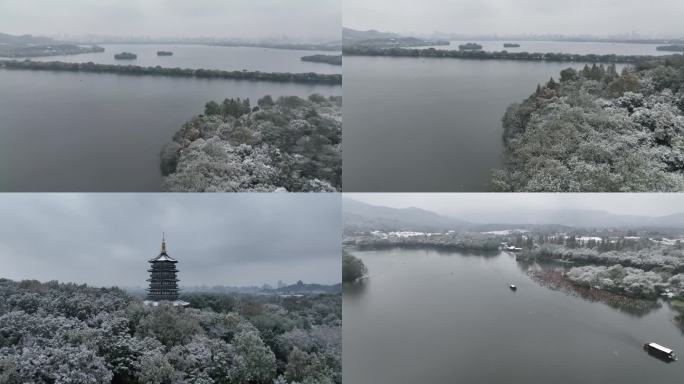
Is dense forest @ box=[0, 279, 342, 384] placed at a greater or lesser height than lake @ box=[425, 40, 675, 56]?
lesser

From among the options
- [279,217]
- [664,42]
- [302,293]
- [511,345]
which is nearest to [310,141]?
[279,217]

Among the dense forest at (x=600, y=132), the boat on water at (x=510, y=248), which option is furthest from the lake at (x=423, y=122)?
the boat on water at (x=510, y=248)

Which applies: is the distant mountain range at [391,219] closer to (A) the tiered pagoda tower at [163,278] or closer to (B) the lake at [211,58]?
(B) the lake at [211,58]

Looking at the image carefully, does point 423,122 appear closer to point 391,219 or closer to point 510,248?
point 391,219

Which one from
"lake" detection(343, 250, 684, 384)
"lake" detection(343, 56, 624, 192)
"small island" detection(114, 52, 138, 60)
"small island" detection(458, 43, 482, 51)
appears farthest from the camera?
"small island" detection(458, 43, 482, 51)

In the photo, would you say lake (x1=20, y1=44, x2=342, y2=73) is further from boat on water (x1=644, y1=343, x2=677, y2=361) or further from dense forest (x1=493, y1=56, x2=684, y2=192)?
boat on water (x1=644, y1=343, x2=677, y2=361)

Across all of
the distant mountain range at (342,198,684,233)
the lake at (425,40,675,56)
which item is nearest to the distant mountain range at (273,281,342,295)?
the distant mountain range at (342,198,684,233)

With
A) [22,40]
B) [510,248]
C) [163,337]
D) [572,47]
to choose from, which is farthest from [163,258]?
[572,47]
